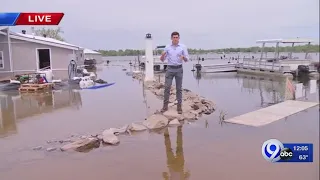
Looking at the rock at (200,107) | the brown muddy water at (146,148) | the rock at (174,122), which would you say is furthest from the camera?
the rock at (200,107)

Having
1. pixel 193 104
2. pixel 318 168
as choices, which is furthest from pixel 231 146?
pixel 193 104

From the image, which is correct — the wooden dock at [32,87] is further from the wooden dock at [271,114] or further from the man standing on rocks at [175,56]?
the wooden dock at [271,114]

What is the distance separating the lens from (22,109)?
8711 millimetres

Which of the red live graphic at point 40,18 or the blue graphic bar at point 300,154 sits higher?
the red live graphic at point 40,18

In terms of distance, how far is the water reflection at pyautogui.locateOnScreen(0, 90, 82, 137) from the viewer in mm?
7039

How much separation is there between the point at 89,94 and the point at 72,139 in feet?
20.5

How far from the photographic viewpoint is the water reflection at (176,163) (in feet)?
12.4

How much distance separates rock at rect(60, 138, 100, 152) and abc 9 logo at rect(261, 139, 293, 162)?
2650 mm

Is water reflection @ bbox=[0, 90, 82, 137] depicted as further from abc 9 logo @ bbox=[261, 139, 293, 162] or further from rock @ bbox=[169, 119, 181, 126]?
abc 9 logo @ bbox=[261, 139, 293, 162]

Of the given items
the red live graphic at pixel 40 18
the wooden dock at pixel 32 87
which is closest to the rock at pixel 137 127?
the wooden dock at pixel 32 87

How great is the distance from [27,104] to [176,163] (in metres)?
6.96

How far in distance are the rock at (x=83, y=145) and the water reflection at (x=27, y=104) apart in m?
1.80

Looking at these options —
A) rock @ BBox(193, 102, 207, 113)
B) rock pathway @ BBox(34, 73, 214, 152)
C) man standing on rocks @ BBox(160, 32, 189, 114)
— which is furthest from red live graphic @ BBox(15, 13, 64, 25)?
man standing on rocks @ BBox(160, 32, 189, 114)

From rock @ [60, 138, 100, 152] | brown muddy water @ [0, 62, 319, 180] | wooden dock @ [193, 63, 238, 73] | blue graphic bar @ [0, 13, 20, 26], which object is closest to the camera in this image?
brown muddy water @ [0, 62, 319, 180]
